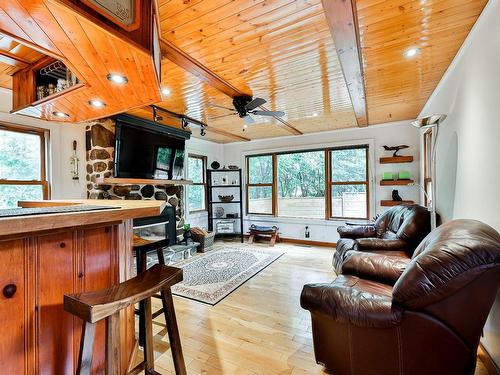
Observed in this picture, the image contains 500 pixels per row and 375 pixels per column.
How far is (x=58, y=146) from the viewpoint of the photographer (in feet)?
10.9

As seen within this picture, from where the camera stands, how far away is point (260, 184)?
6.00 metres

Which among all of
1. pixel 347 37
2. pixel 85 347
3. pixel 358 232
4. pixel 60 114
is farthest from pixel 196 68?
pixel 358 232

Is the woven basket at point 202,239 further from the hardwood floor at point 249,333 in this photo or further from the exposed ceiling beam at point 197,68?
the exposed ceiling beam at point 197,68

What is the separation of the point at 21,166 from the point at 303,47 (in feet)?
11.6

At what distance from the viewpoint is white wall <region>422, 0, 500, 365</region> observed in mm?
1591

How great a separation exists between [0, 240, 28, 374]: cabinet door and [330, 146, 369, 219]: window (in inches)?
195

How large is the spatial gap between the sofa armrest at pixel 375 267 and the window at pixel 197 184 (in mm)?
4028

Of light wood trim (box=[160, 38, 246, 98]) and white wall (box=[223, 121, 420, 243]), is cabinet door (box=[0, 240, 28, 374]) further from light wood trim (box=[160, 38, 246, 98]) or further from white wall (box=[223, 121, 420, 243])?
white wall (box=[223, 121, 420, 243])

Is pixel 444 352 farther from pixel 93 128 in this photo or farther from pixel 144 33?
pixel 93 128

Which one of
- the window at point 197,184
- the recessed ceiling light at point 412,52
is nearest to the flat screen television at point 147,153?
the window at point 197,184

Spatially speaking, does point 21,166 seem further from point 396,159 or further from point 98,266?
point 396,159

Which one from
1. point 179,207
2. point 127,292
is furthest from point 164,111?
point 127,292

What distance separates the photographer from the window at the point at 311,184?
4.92 meters

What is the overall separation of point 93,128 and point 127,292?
11.1 feet
